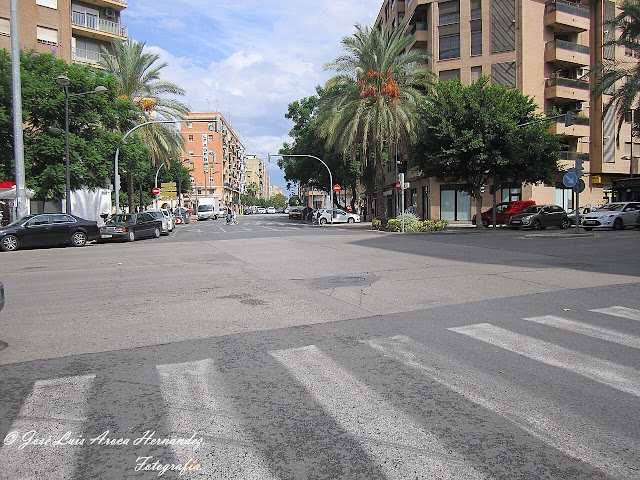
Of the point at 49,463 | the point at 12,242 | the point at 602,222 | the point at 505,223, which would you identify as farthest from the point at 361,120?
the point at 49,463

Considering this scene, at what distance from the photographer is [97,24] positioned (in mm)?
42625

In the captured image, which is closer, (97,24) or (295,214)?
(97,24)

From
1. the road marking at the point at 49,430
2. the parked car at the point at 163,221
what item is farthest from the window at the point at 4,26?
the road marking at the point at 49,430

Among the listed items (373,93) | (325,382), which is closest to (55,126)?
(373,93)

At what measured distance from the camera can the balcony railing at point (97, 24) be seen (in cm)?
4139

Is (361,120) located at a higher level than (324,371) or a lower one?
higher

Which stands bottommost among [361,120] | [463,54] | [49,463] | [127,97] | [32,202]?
[49,463]

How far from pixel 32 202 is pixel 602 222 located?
120 feet

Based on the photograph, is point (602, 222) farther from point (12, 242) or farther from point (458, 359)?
point (12, 242)

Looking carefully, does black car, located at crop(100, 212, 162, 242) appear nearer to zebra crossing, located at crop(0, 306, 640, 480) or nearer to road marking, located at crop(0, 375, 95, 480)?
road marking, located at crop(0, 375, 95, 480)

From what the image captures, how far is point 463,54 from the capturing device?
1640 inches

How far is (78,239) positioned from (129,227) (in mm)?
3773

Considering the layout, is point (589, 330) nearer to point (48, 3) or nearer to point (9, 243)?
point (9, 243)

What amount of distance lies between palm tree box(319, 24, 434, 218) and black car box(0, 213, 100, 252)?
15.1m
